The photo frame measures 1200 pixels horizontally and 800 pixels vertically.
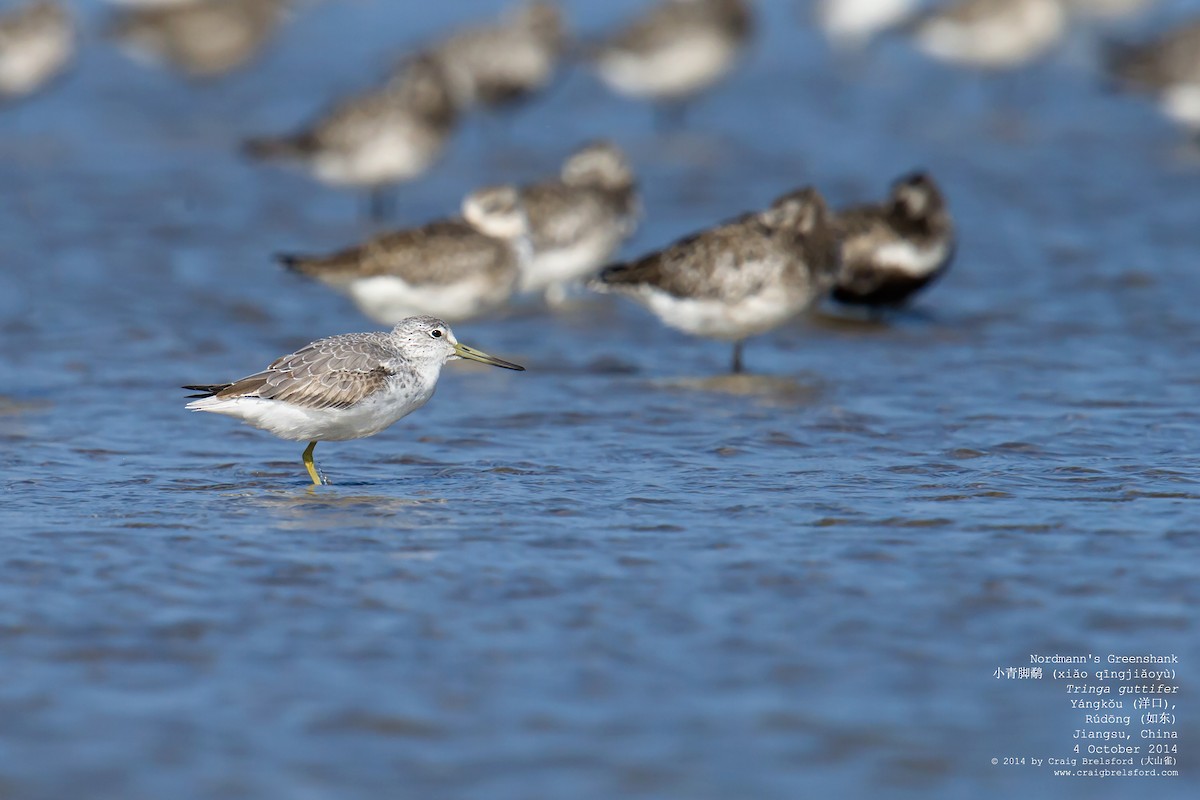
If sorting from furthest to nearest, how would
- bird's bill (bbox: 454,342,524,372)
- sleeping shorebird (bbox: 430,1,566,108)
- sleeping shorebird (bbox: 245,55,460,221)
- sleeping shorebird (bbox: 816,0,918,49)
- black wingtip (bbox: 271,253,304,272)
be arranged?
sleeping shorebird (bbox: 816,0,918,49), sleeping shorebird (bbox: 430,1,566,108), sleeping shorebird (bbox: 245,55,460,221), black wingtip (bbox: 271,253,304,272), bird's bill (bbox: 454,342,524,372)

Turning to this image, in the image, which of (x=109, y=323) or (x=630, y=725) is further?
(x=109, y=323)

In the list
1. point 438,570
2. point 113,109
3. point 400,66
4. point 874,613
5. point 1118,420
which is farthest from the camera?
point 113,109

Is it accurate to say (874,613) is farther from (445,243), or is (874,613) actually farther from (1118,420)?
(445,243)

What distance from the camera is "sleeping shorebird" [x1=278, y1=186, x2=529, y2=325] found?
→ 40.7 feet

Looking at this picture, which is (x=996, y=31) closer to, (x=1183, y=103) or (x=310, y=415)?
(x=1183, y=103)

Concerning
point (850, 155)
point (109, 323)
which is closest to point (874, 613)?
point (109, 323)

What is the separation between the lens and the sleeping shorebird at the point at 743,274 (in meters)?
11.4

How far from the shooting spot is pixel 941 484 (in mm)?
8500

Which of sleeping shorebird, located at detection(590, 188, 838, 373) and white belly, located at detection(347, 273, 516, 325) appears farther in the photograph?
white belly, located at detection(347, 273, 516, 325)

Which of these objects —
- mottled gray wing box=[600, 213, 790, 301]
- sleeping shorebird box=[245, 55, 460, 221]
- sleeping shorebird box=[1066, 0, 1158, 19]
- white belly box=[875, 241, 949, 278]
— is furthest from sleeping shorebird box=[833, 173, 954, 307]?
sleeping shorebird box=[1066, 0, 1158, 19]

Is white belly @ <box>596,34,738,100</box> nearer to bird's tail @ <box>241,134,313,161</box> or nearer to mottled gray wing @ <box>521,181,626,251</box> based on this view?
bird's tail @ <box>241,134,313,161</box>

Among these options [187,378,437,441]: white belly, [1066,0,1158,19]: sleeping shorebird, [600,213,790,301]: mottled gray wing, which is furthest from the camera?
[1066,0,1158,19]: sleeping shorebird

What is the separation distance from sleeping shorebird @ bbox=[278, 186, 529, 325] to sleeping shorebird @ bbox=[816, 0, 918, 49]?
13.2m

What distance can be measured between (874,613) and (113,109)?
57.2 ft
